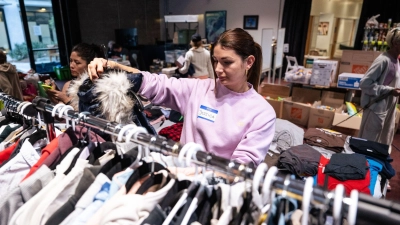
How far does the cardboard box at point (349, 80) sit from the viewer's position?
332 cm

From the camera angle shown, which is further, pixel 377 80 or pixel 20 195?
pixel 377 80

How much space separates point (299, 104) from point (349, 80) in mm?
721

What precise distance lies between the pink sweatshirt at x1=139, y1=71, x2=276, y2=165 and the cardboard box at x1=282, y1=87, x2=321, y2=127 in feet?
9.76

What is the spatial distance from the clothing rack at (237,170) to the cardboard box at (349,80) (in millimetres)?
3315

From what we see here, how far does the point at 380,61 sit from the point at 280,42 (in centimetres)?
266

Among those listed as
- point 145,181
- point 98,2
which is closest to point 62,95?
point 145,181

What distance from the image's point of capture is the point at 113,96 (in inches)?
39.2

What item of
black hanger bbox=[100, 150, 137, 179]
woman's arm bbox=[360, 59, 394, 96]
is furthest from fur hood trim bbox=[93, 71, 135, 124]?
woman's arm bbox=[360, 59, 394, 96]

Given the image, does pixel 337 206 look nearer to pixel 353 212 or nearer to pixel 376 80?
pixel 353 212

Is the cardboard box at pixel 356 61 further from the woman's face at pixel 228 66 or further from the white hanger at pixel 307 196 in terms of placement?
the white hanger at pixel 307 196

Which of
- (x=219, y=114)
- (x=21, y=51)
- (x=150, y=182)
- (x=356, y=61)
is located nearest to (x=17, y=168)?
(x=150, y=182)

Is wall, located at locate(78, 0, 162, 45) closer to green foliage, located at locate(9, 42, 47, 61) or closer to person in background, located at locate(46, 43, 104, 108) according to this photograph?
green foliage, located at locate(9, 42, 47, 61)

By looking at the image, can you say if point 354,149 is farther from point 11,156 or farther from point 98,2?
point 98,2

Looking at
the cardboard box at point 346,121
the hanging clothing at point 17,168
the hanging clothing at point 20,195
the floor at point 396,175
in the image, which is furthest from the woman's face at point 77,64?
the cardboard box at point 346,121
